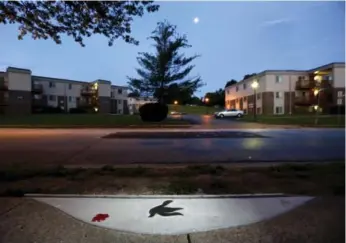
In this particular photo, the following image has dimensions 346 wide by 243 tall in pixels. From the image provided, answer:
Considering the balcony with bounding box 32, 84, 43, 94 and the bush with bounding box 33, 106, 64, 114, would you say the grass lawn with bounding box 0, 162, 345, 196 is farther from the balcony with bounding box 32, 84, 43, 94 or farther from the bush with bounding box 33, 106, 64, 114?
the balcony with bounding box 32, 84, 43, 94

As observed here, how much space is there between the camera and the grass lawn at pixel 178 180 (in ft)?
18.2

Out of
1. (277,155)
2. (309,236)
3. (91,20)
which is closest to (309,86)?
(277,155)

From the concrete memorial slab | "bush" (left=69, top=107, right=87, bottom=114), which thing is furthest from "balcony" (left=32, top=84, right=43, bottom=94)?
the concrete memorial slab

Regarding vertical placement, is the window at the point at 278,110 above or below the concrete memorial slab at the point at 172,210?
above

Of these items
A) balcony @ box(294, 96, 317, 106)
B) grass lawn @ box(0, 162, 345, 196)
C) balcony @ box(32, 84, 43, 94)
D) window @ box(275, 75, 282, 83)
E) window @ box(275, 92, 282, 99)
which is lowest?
grass lawn @ box(0, 162, 345, 196)

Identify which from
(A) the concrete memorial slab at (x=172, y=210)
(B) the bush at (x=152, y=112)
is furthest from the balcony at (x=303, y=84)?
(A) the concrete memorial slab at (x=172, y=210)

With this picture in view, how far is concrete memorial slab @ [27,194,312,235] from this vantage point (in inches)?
156

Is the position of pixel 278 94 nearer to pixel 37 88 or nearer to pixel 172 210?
pixel 37 88

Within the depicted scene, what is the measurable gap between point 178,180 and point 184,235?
2607 millimetres

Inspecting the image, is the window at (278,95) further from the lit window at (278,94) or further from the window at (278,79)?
the window at (278,79)

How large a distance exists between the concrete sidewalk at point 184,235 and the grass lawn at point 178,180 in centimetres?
111

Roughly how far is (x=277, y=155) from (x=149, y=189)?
5.90m

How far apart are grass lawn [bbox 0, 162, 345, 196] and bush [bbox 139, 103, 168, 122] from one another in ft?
75.0

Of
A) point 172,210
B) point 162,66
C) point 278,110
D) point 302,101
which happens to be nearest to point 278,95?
point 278,110
